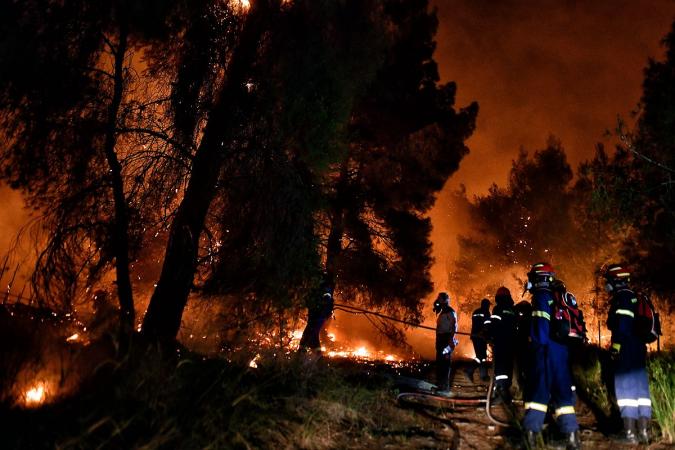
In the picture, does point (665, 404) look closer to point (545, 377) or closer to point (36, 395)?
point (545, 377)

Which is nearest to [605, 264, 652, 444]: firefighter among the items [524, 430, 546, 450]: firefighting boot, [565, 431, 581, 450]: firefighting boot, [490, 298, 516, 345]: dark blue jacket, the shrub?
the shrub

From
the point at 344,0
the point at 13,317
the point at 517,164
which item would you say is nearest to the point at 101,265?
the point at 13,317

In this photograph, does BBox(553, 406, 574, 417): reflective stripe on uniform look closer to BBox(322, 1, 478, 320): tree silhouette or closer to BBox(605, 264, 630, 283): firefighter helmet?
BBox(605, 264, 630, 283): firefighter helmet

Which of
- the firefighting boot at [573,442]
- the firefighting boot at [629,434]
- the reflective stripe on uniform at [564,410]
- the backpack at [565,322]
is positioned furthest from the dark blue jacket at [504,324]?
the firefighting boot at [573,442]

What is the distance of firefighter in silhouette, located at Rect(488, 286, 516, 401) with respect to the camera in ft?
25.2

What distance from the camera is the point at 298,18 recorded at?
7.58 meters

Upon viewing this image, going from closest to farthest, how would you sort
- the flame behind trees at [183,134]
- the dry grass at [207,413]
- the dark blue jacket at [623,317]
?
1. the dry grass at [207,413]
2. the dark blue jacket at [623,317]
3. the flame behind trees at [183,134]

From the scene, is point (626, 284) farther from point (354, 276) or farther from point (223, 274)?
point (354, 276)

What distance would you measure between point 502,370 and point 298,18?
6560 mm

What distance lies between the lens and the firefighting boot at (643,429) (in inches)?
197

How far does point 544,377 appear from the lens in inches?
200

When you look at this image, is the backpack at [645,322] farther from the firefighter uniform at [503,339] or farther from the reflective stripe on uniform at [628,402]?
the firefighter uniform at [503,339]

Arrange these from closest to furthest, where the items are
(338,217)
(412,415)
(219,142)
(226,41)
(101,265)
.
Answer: (412,415), (101,265), (219,142), (226,41), (338,217)

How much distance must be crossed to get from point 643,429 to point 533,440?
1.25 metres
